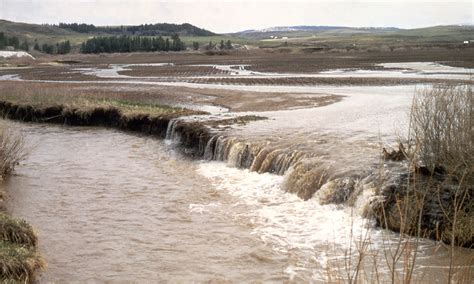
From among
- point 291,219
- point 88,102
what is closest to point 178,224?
point 291,219

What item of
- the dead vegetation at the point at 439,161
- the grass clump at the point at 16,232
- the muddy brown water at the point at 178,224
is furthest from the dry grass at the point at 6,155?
the dead vegetation at the point at 439,161

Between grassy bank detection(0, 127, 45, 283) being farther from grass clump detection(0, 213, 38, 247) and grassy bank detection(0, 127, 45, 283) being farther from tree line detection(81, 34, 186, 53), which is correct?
tree line detection(81, 34, 186, 53)

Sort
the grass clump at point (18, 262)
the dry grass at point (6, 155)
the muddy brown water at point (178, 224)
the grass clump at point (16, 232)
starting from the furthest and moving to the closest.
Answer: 1. the dry grass at point (6, 155)
2. the grass clump at point (16, 232)
3. the muddy brown water at point (178, 224)
4. the grass clump at point (18, 262)

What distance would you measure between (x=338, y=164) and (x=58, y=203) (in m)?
9.05

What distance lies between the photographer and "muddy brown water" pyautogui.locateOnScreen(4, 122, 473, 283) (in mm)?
11742

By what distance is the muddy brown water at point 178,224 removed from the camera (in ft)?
38.5

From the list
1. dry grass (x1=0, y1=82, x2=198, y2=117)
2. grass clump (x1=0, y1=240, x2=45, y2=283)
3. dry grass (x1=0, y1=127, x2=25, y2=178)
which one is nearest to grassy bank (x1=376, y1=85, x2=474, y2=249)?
grass clump (x1=0, y1=240, x2=45, y2=283)

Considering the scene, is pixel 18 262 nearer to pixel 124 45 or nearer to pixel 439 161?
pixel 439 161

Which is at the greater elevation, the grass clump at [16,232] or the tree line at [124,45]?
the tree line at [124,45]

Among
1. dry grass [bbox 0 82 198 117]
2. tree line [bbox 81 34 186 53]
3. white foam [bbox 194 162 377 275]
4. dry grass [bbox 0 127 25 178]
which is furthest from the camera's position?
tree line [bbox 81 34 186 53]

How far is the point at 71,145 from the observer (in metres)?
27.2

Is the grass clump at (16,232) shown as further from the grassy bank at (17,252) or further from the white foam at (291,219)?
the white foam at (291,219)

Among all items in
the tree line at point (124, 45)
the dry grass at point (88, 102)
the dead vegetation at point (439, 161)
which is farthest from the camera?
the tree line at point (124, 45)

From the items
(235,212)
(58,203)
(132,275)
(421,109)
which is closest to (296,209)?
(235,212)
